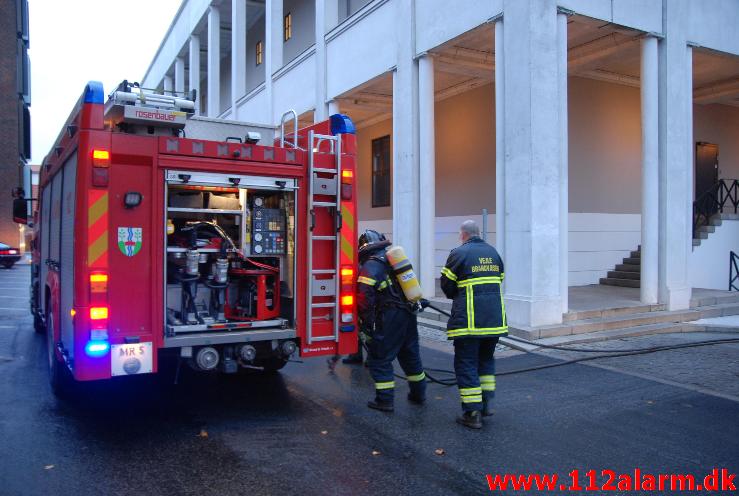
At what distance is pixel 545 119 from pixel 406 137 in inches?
132

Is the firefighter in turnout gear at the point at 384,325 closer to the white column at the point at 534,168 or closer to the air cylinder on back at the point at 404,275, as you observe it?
the air cylinder on back at the point at 404,275

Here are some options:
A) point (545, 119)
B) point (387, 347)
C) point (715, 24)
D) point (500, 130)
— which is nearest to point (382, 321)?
point (387, 347)

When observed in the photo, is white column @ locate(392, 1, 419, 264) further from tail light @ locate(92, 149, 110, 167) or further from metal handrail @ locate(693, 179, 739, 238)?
tail light @ locate(92, 149, 110, 167)

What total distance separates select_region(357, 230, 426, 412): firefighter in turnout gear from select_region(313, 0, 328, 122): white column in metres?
10.4

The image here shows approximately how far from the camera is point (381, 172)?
18.3 meters

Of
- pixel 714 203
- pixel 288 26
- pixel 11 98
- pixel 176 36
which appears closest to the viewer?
pixel 714 203

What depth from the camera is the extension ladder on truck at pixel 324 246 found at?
5.43 meters

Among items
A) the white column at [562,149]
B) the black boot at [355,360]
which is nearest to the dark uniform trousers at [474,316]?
the black boot at [355,360]

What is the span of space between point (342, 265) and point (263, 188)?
3.35 feet

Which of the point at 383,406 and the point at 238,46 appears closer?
the point at 383,406

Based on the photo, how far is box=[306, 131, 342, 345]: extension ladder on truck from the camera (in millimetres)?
5426

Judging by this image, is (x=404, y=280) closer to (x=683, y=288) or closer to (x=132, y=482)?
(x=132, y=482)

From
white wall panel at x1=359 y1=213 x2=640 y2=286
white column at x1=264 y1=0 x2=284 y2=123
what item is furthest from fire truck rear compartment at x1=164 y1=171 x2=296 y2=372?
white column at x1=264 y1=0 x2=284 y2=123

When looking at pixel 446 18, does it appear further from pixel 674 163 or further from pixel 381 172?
pixel 381 172
